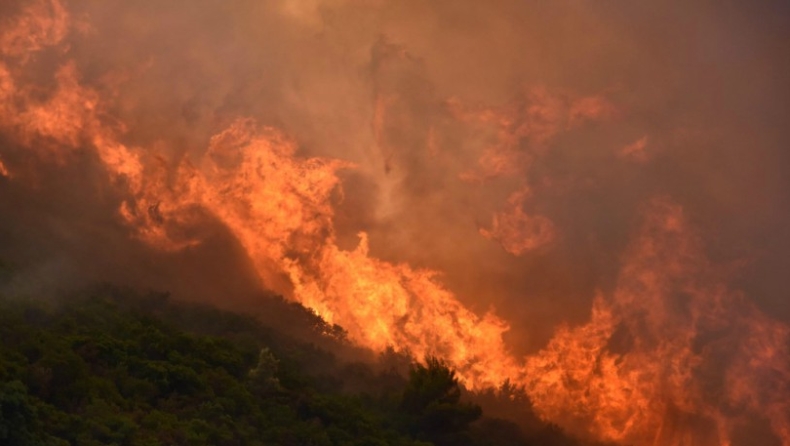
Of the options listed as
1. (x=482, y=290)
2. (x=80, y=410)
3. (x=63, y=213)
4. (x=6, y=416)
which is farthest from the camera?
(x=482, y=290)

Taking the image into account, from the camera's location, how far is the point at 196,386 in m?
51.8

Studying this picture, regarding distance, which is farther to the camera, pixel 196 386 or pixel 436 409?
pixel 436 409

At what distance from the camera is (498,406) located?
7331 centimetres

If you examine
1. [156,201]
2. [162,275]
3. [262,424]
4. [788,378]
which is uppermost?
[788,378]

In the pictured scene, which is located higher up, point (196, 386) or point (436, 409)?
point (436, 409)

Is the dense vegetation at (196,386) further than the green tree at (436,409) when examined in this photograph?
No

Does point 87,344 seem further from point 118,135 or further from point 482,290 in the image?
point 482,290

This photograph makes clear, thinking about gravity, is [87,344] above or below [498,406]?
below

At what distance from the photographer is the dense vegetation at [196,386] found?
42.8 m

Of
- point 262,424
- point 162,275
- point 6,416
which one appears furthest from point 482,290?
point 6,416

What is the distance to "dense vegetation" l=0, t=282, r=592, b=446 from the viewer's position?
141ft

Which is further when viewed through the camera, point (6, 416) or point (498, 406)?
point (498, 406)

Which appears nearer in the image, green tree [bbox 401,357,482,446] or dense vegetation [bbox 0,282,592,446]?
dense vegetation [bbox 0,282,592,446]

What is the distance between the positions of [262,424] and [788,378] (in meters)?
45.8
